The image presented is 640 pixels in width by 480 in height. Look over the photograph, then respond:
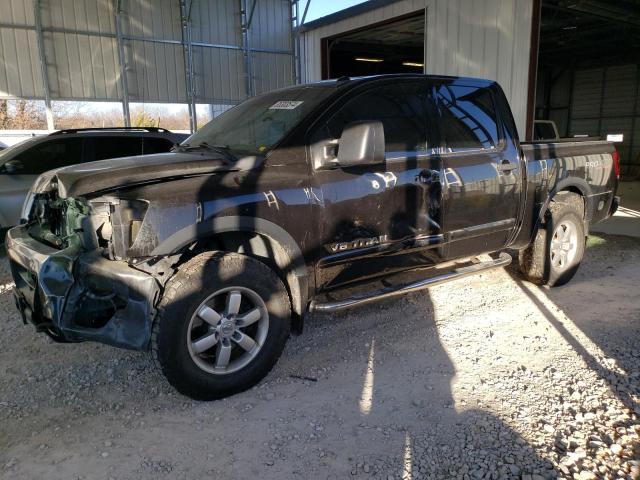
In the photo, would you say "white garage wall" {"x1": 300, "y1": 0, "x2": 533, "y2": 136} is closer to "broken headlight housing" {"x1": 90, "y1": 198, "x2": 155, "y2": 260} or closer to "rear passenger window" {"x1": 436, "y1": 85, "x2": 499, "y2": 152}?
"rear passenger window" {"x1": 436, "y1": 85, "x2": 499, "y2": 152}

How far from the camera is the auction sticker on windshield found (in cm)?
371

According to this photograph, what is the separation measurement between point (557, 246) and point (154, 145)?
5234 millimetres

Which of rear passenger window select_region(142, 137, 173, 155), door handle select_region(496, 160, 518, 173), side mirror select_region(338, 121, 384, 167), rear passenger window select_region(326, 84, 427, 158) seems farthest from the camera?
rear passenger window select_region(142, 137, 173, 155)

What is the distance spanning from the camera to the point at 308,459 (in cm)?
251

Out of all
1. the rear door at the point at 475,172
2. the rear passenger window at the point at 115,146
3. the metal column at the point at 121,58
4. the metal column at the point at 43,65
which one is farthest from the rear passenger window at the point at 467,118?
the metal column at the point at 43,65

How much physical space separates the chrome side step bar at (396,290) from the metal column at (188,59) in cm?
1107

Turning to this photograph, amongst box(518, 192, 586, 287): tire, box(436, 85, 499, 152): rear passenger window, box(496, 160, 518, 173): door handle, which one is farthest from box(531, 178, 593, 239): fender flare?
box(436, 85, 499, 152): rear passenger window

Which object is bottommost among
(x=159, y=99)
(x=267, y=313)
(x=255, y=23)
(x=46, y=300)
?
(x=267, y=313)

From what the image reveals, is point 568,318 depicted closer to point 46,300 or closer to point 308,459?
point 308,459

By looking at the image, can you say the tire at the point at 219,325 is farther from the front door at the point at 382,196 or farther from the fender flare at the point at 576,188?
the fender flare at the point at 576,188

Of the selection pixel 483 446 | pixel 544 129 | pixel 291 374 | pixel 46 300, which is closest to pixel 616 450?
pixel 483 446

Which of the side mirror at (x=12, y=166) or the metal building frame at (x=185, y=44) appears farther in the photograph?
the metal building frame at (x=185, y=44)

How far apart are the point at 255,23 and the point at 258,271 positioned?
13.7 meters

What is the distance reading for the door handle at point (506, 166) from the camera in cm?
432
